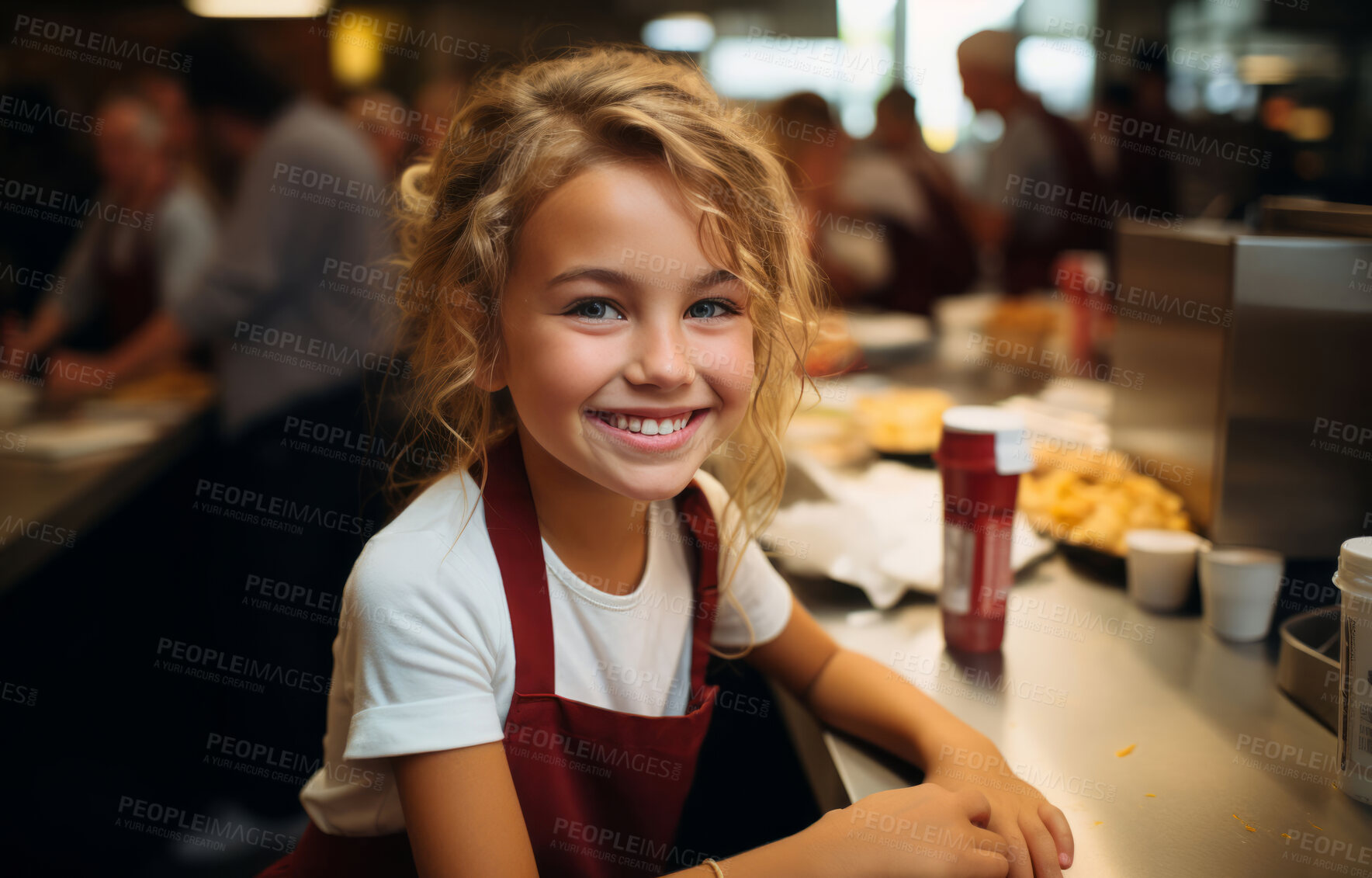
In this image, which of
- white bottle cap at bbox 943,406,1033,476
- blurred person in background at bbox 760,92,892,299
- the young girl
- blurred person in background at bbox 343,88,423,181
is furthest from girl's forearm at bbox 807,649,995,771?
blurred person in background at bbox 343,88,423,181

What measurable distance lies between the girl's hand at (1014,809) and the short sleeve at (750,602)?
24 cm

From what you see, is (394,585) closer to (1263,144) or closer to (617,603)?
(617,603)

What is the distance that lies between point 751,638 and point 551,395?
390 millimetres

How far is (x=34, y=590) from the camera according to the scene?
88.2 inches

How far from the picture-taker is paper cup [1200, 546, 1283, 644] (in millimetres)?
1006

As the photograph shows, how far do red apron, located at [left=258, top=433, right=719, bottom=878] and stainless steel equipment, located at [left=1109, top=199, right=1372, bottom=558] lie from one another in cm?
67

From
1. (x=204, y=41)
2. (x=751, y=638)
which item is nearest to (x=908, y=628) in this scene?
(x=751, y=638)

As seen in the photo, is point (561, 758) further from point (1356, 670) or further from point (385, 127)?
point (385, 127)

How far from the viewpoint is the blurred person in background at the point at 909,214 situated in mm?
3287

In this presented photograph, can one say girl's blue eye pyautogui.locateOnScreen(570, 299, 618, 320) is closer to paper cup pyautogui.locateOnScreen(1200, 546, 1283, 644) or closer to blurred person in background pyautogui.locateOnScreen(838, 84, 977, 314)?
paper cup pyautogui.locateOnScreen(1200, 546, 1283, 644)

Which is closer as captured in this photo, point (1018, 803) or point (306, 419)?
point (1018, 803)

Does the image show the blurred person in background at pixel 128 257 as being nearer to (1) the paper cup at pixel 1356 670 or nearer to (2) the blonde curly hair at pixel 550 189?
(2) the blonde curly hair at pixel 550 189

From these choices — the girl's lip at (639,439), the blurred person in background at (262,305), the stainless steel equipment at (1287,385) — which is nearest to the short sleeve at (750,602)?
the girl's lip at (639,439)

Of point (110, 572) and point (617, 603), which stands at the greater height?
point (617, 603)
